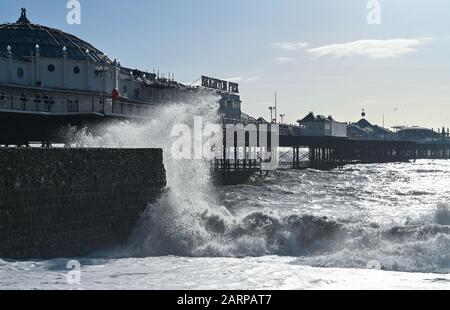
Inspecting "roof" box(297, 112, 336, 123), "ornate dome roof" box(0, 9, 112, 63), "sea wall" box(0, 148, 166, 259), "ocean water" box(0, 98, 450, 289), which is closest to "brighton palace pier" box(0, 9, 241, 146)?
"ornate dome roof" box(0, 9, 112, 63)

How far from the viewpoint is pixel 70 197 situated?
1636 centimetres

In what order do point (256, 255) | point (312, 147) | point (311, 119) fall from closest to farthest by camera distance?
point (256, 255)
point (312, 147)
point (311, 119)

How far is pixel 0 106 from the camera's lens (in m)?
35.3

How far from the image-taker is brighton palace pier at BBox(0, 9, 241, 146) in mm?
37656

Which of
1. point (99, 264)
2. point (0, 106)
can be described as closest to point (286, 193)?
point (0, 106)

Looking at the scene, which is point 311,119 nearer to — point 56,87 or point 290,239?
point 56,87

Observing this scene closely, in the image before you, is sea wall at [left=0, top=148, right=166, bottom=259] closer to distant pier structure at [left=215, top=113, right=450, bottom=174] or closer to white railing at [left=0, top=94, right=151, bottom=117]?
white railing at [left=0, top=94, right=151, bottom=117]

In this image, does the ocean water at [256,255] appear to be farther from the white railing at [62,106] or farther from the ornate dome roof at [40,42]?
the ornate dome roof at [40,42]

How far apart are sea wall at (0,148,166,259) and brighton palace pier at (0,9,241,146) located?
18.6 m

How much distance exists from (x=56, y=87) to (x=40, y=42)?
567cm

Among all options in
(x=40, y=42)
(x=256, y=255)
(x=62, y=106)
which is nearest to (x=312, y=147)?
(x=40, y=42)

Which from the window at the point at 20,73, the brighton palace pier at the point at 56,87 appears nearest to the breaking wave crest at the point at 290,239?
the brighton palace pier at the point at 56,87

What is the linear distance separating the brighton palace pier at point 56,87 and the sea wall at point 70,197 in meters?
18.6

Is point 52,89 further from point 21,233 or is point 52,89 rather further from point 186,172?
point 21,233
